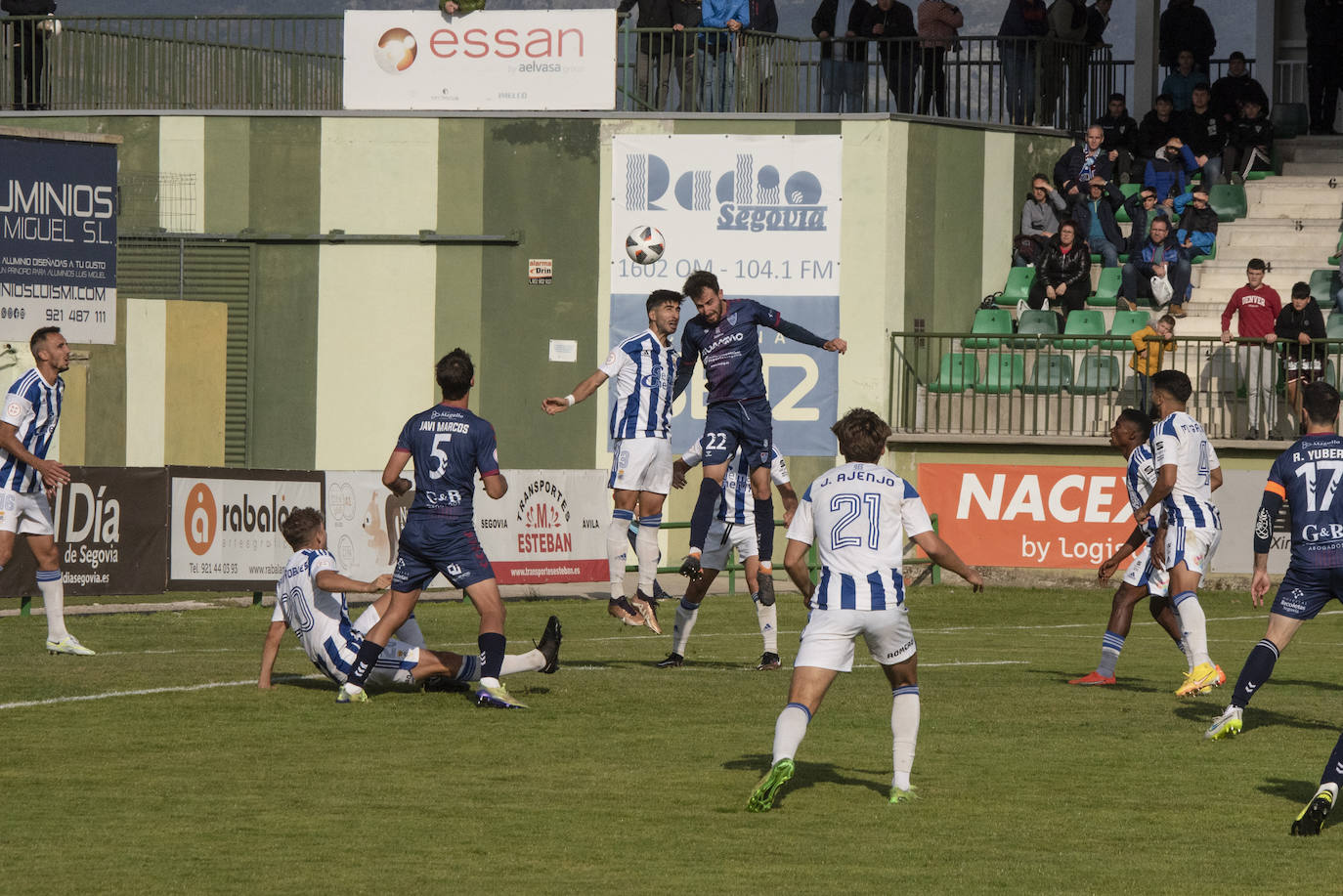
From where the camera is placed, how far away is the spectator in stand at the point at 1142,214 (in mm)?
29016

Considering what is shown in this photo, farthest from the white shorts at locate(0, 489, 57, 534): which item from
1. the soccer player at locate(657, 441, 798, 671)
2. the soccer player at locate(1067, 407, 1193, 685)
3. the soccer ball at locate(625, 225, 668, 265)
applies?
the soccer ball at locate(625, 225, 668, 265)

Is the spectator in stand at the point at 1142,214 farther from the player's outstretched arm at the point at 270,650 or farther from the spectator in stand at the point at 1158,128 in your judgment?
the player's outstretched arm at the point at 270,650

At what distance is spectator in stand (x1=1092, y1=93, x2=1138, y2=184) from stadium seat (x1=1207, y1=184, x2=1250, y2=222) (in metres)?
1.38

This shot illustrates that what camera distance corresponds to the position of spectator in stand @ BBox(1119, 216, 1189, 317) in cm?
2833

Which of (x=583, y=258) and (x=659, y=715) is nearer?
(x=659, y=715)

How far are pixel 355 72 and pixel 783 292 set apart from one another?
7.36m

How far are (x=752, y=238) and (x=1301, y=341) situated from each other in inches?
316

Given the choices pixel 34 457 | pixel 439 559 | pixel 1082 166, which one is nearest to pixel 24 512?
pixel 34 457

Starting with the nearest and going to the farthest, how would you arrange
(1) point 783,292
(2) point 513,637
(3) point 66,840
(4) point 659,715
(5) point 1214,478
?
1. (3) point 66,840
2. (4) point 659,715
3. (5) point 1214,478
4. (2) point 513,637
5. (1) point 783,292

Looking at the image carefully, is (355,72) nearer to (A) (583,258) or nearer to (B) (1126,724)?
(A) (583,258)

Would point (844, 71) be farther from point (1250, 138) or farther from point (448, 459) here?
point (448, 459)

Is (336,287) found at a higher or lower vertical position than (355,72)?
lower

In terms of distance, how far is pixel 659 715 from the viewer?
39.5ft

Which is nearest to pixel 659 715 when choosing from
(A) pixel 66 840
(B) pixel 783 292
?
(A) pixel 66 840
